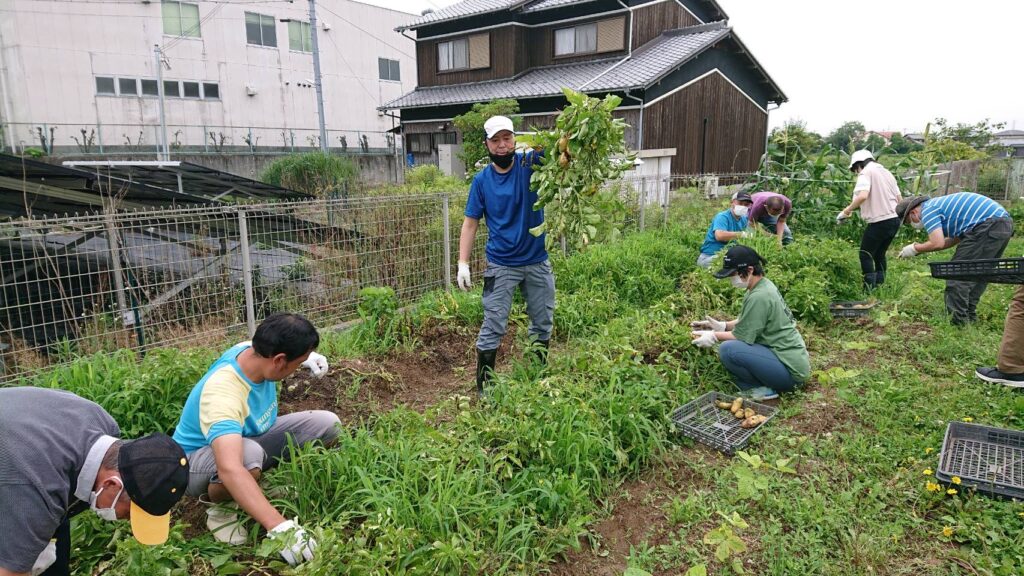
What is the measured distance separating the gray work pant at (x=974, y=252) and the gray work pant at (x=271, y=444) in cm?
539

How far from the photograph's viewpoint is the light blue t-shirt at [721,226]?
Answer: 7.42 meters

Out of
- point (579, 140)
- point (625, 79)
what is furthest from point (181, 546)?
point (625, 79)

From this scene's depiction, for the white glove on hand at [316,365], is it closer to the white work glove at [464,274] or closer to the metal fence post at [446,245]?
the white work glove at [464,274]

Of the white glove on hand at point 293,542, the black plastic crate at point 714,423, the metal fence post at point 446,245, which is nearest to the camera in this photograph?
the white glove on hand at point 293,542

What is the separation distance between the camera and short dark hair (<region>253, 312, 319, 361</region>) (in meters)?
2.62

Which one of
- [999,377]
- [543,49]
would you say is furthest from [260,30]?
[999,377]

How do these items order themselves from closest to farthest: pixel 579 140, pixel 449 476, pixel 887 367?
pixel 449 476 → pixel 579 140 → pixel 887 367

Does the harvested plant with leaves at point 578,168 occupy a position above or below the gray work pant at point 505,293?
above

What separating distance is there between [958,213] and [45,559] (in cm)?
684

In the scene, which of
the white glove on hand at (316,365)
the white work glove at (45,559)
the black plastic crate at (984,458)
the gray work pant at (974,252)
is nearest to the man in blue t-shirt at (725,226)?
the gray work pant at (974,252)

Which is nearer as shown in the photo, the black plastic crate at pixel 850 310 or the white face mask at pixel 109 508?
the white face mask at pixel 109 508

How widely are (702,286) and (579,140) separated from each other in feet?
9.80

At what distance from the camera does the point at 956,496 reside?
3025 mm

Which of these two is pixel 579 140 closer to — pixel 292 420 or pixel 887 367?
pixel 292 420
